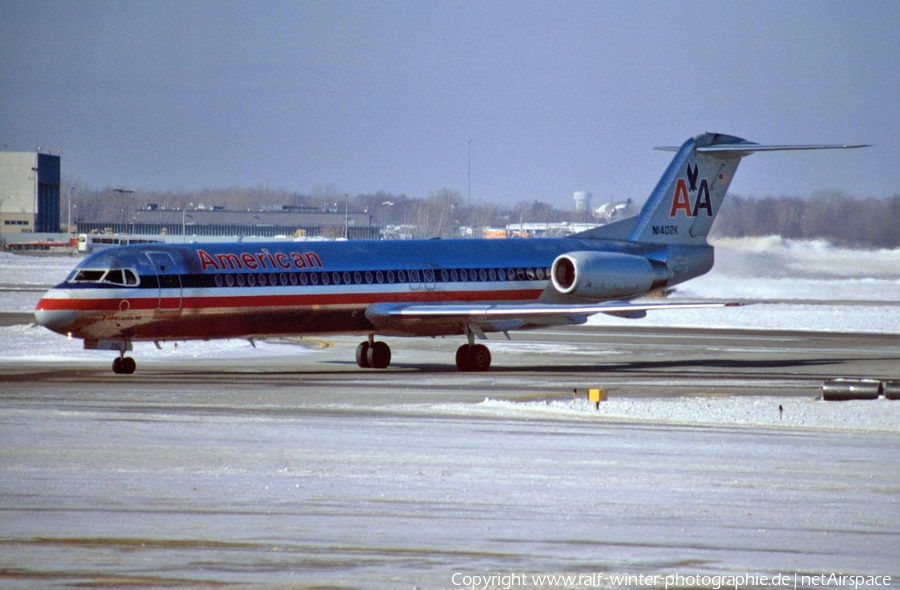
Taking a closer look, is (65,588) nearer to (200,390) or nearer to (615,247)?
(200,390)

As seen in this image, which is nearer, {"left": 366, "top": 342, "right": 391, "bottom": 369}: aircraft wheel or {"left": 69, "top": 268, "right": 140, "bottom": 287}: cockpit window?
{"left": 69, "top": 268, "right": 140, "bottom": 287}: cockpit window

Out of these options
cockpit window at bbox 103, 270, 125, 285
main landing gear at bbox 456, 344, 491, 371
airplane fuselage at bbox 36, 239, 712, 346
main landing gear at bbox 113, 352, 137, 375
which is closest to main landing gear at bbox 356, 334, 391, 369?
airplane fuselage at bbox 36, 239, 712, 346

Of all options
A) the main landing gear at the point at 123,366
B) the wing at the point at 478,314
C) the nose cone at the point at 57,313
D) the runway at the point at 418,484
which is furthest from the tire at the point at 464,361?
the nose cone at the point at 57,313

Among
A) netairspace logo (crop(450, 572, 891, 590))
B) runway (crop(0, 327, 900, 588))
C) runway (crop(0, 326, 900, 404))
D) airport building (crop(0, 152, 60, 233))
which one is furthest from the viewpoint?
airport building (crop(0, 152, 60, 233))

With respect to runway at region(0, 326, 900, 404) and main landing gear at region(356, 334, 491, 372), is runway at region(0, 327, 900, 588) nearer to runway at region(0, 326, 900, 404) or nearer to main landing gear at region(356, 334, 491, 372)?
runway at region(0, 326, 900, 404)

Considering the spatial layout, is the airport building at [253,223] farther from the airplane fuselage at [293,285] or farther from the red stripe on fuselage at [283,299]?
the red stripe on fuselage at [283,299]

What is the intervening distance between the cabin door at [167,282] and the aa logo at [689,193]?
14.6 meters

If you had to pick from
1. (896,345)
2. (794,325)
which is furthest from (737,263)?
(896,345)

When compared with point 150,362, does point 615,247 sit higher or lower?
higher

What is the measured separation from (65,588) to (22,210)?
158m

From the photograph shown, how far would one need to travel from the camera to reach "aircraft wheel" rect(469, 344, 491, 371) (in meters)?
30.9

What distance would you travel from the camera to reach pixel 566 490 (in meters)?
13.2

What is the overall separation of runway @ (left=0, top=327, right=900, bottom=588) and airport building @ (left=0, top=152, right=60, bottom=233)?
137056mm

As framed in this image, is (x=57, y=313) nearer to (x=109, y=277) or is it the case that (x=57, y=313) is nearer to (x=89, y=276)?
(x=89, y=276)
